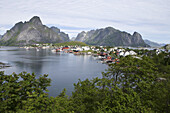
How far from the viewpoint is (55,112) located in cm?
1445

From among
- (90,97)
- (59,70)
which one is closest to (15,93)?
(90,97)

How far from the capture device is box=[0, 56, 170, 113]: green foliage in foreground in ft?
49.9

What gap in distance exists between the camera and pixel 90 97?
771 inches

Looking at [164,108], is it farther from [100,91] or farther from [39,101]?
[39,101]

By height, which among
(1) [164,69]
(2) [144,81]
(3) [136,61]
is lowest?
(1) [164,69]

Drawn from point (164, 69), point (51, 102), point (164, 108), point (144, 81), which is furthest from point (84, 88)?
point (164, 69)

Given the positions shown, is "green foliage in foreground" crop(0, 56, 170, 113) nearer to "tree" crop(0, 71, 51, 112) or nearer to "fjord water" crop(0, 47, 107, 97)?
"tree" crop(0, 71, 51, 112)

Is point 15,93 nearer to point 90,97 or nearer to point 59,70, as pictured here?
point 90,97

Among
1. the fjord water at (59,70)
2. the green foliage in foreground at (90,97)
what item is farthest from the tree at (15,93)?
the fjord water at (59,70)

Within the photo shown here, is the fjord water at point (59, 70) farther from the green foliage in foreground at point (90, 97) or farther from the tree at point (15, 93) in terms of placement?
the tree at point (15, 93)

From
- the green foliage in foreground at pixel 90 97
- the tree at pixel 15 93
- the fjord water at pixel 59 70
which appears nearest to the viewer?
the tree at pixel 15 93

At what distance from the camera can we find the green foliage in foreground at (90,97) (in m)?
15.2

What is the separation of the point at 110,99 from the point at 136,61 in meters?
9.59

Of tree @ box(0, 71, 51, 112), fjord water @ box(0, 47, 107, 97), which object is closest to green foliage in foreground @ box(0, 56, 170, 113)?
tree @ box(0, 71, 51, 112)
